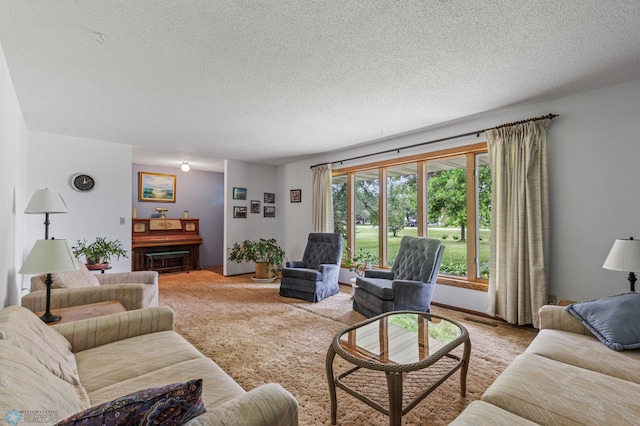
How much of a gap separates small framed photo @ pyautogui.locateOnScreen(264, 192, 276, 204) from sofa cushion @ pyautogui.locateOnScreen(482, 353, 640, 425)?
19.7 feet

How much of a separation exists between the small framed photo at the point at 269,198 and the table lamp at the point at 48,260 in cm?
502

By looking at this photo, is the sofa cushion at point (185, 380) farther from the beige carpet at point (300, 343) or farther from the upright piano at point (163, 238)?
the upright piano at point (163, 238)

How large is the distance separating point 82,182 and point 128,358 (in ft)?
13.7

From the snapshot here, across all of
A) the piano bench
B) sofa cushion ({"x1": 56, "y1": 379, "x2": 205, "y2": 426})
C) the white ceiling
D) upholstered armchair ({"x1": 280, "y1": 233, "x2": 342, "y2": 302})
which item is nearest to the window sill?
upholstered armchair ({"x1": 280, "y1": 233, "x2": 342, "y2": 302})

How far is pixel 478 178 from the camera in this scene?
12.9ft

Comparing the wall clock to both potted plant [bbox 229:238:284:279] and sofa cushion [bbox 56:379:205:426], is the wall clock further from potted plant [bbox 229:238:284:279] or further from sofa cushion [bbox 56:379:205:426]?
sofa cushion [bbox 56:379:205:426]

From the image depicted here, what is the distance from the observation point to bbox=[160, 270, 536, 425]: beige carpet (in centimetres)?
194

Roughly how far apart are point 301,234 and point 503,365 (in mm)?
4485

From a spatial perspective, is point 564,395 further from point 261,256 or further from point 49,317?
point 261,256

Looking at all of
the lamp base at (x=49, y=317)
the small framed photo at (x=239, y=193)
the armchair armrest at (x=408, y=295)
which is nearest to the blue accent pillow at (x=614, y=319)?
the armchair armrest at (x=408, y=295)

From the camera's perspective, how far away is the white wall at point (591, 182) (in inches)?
110

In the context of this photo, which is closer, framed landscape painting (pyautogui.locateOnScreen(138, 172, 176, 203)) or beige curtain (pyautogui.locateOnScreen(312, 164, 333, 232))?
beige curtain (pyautogui.locateOnScreen(312, 164, 333, 232))

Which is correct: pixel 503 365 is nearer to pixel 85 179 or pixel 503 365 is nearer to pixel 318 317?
pixel 318 317

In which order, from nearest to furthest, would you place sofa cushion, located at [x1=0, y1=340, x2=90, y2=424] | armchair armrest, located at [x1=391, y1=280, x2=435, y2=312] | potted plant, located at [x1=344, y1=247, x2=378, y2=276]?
sofa cushion, located at [x1=0, y1=340, x2=90, y2=424]
armchair armrest, located at [x1=391, y1=280, x2=435, y2=312]
potted plant, located at [x1=344, y1=247, x2=378, y2=276]
